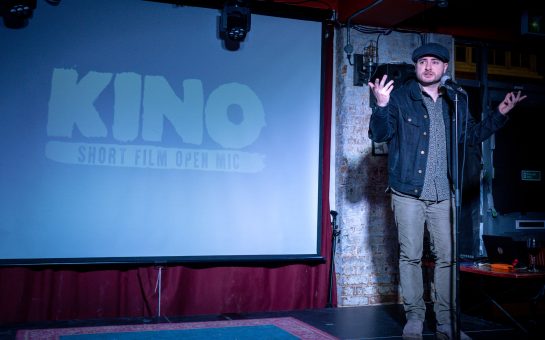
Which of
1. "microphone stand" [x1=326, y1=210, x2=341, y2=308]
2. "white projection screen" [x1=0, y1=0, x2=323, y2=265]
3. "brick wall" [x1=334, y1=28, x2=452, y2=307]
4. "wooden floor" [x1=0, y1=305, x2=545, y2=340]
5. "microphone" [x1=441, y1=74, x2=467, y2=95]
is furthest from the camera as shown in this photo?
"brick wall" [x1=334, y1=28, x2=452, y2=307]

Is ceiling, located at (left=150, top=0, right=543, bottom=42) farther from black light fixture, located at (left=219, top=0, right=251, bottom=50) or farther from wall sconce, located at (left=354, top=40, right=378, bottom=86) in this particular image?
wall sconce, located at (left=354, top=40, right=378, bottom=86)

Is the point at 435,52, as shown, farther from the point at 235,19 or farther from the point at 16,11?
the point at 16,11

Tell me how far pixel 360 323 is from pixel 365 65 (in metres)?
2.31

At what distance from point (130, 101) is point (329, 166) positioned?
70.6 inches

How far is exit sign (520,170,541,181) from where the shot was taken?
5.66m

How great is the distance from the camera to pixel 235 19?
4387mm

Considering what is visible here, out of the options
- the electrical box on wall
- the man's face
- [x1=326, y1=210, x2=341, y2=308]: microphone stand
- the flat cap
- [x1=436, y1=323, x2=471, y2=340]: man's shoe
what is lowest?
[x1=436, y1=323, x2=471, y2=340]: man's shoe

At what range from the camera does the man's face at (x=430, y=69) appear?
3.48 meters

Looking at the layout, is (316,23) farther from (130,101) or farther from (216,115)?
(130,101)

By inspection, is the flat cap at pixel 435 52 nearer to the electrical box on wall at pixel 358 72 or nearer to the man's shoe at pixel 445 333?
the electrical box on wall at pixel 358 72

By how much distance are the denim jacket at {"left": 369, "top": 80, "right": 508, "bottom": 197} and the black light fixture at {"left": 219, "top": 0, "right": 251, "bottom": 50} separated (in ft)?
4.77

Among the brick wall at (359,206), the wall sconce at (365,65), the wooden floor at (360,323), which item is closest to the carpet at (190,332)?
the wooden floor at (360,323)

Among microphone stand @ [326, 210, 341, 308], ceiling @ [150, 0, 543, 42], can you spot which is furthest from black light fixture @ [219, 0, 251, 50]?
microphone stand @ [326, 210, 341, 308]

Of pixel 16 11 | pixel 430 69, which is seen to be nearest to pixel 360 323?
pixel 430 69
